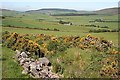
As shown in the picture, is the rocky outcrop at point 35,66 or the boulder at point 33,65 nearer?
the rocky outcrop at point 35,66

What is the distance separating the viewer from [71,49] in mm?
21000

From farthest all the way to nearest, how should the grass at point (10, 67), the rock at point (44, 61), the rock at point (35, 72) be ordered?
the rock at point (44, 61), the rock at point (35, 72), the grass at point (10, 67)

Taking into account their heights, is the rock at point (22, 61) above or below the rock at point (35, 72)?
above

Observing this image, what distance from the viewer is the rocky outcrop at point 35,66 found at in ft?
57.2

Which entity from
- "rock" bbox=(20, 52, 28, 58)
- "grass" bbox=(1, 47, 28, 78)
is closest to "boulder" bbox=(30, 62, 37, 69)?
"grass" bbox=(1, 47, 28, 78)

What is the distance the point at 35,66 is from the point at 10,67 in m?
1.70

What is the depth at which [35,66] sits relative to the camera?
1820cm

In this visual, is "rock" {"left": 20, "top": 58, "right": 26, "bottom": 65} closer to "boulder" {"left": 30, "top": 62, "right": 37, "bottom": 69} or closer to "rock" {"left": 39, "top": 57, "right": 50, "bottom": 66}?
"boulder" {"left": 30, "top": 62, "right": 37, "bottom": 69}

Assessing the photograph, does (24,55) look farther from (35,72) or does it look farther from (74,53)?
(74,53)

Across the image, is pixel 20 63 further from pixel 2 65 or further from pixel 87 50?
pixel 87 50

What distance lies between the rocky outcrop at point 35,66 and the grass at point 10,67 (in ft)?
1.22

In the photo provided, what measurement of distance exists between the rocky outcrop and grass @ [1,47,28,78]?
14.7 inches

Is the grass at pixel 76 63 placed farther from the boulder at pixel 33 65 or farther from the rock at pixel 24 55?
the rock at pixel 24 55

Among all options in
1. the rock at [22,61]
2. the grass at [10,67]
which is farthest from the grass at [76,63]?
the grass at [10,67]
